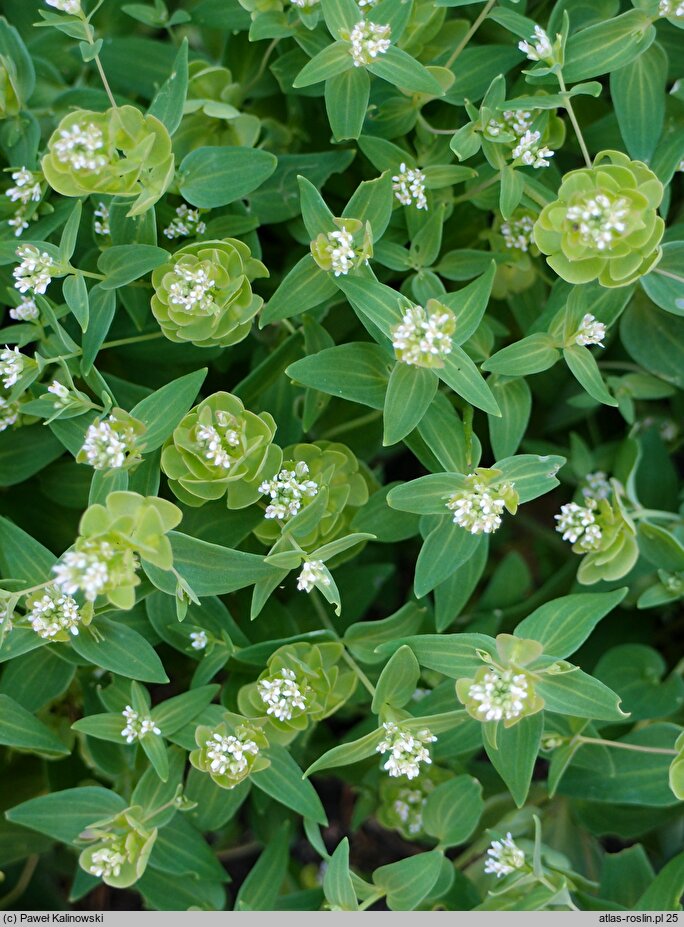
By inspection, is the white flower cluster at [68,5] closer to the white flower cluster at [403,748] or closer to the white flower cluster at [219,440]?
the white flower cluster at [219,440]

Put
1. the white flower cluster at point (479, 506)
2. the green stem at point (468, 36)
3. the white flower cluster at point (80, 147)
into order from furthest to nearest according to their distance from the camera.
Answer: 1. the green stem at point (468, 36)
2. the white flower cluster at point (479, 506)
3. the white flower cluster at point (80, 147)

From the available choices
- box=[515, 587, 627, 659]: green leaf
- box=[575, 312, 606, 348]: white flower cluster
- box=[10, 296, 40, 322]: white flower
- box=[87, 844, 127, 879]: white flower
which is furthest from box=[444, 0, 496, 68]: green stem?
box=[87, 844, 127, 879]: white flower

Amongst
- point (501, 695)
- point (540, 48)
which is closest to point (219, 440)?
point (501, 695)

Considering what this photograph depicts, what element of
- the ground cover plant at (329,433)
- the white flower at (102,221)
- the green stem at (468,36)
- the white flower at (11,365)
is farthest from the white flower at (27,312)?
the green stem at (468,36)

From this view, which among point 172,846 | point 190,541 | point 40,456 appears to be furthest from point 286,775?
point 40,456

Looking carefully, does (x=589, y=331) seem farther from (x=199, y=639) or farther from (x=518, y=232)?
(x=199, y=639)

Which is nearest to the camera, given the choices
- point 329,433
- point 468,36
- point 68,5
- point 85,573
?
point 85,573
